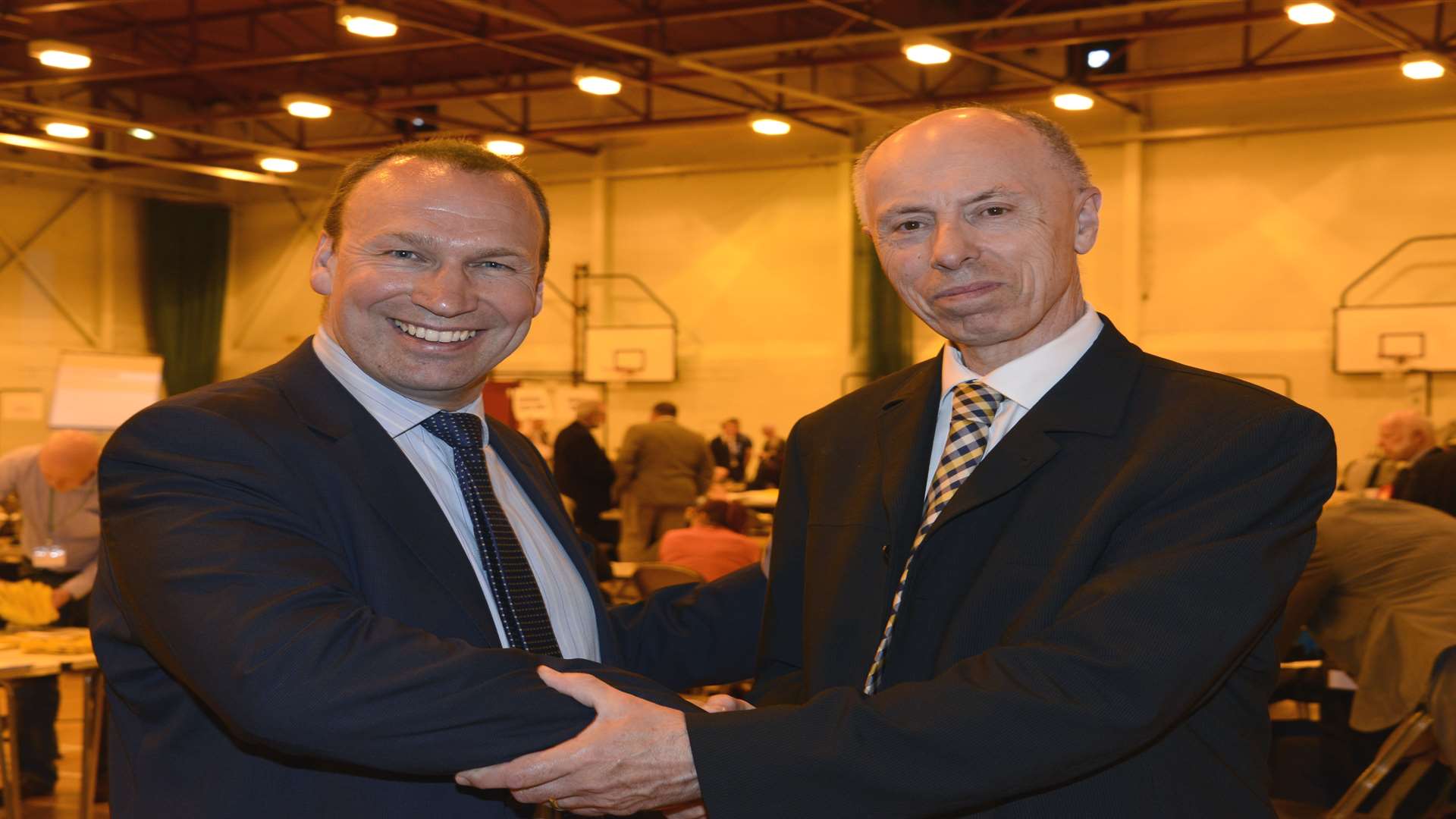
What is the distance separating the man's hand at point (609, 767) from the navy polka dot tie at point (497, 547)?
209 mm

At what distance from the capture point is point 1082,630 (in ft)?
5.30

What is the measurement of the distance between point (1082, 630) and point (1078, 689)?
7 cm

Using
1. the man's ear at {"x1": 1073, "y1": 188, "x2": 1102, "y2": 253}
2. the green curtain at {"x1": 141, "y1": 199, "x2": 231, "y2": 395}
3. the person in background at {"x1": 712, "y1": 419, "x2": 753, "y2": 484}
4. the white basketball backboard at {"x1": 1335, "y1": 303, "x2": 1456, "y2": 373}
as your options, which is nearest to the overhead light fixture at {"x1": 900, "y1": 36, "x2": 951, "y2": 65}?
the white basketball backboard at {"x1": 1335, "y1": 303, "x2": 1456, "y2": 373}

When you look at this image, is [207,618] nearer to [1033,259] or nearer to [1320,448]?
[1033,259]

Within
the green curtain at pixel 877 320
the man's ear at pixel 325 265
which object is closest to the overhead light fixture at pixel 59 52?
the green curtain at pixel 877 320

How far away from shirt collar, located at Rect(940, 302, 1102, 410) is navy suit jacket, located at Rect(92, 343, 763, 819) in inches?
24.1

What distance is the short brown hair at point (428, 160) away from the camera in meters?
2.03

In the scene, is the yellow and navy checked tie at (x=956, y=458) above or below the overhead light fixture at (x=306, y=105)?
below

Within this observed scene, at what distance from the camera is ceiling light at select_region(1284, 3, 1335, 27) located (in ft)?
32.4

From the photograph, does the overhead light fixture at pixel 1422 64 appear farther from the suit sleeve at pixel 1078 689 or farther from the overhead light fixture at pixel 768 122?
the suit sleeve at pixel 1078 689

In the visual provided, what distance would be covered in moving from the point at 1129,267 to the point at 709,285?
17.4 ft

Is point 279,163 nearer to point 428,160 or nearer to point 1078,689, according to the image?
point 428,160

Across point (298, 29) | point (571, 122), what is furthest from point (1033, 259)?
point (571, 122)

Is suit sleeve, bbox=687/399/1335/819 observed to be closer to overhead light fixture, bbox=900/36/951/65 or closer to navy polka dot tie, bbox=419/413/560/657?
navy polka dot tie, bbox=419/413/560/657
